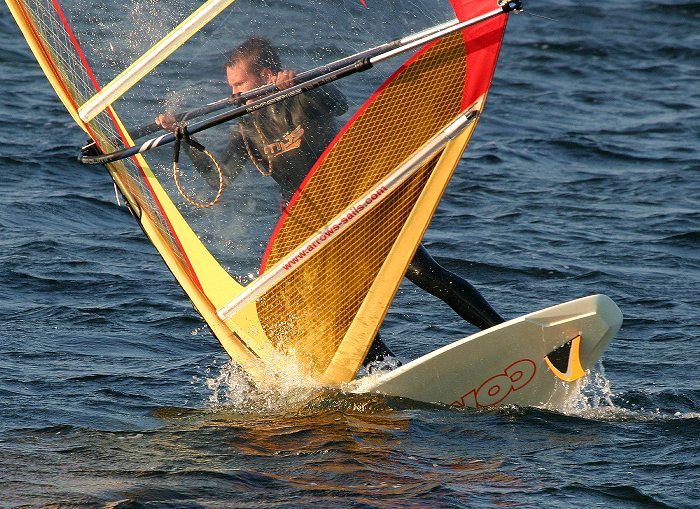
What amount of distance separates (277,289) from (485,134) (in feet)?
23.0

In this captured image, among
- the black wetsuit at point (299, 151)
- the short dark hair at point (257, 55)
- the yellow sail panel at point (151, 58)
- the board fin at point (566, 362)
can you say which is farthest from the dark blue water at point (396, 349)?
the short dark hair at point (257, 55)

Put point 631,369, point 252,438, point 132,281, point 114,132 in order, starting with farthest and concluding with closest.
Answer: point 132,281 → point 631,369 → point 114,132 → point 252,438

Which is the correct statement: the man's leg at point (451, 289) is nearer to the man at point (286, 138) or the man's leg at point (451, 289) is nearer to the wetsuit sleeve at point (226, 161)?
the man at point (286, 138)

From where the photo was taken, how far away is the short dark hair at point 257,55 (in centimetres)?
518

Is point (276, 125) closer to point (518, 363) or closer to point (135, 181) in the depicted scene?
point (135, 181)

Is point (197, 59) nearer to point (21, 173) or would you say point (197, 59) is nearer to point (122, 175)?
point (122, 175)

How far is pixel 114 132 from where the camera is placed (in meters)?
5.97

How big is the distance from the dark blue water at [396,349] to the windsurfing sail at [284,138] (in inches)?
17.4

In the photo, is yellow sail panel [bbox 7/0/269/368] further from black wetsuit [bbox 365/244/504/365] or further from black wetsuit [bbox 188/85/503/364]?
black wetsuit [bbox 365/244/504/365]

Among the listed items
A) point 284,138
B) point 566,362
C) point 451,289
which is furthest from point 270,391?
point 566,362

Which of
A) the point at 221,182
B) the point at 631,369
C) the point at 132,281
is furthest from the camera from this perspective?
the point at 132,281

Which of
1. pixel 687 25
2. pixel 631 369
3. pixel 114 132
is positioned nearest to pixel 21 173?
pixel 114 132

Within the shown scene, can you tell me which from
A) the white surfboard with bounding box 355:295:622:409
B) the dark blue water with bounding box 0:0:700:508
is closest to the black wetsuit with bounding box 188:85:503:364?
the white surfboard with bounding box 355:295:622:409

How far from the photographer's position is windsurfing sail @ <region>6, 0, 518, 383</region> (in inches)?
198
